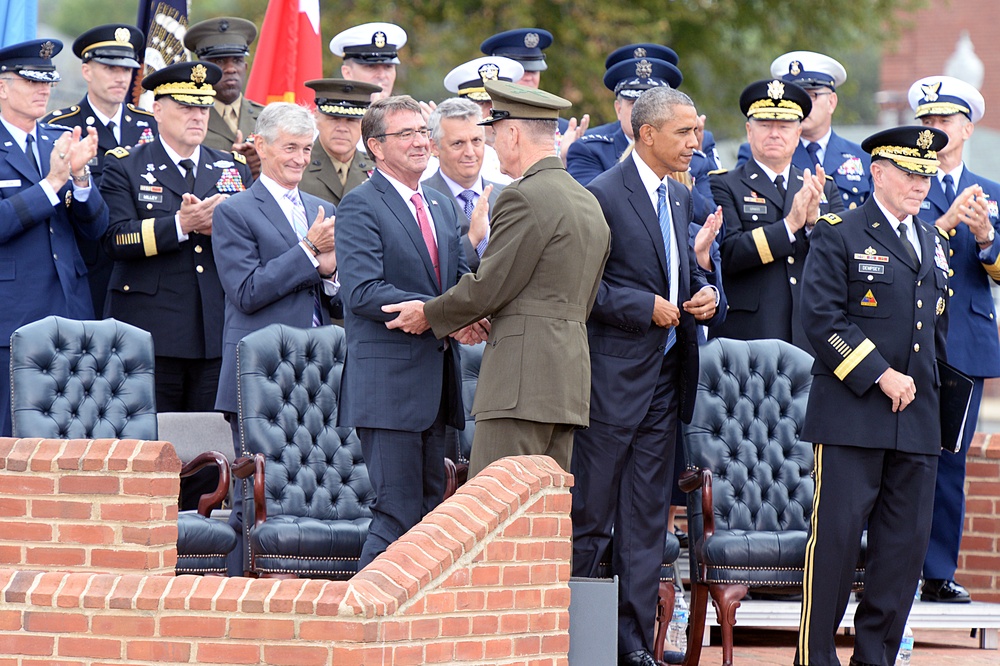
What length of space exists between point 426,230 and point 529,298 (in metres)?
0.71

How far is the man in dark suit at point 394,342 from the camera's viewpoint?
616 cm

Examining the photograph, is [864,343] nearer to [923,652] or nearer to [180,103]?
[923,652]

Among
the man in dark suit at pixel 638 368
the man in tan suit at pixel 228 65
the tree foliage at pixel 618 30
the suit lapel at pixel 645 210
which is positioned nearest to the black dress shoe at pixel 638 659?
the man in dark suit at pixel 638 368

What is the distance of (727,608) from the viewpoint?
6.84 metres

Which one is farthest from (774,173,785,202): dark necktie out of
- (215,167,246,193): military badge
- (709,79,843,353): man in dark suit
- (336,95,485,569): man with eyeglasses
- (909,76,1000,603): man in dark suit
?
(215,167,246,193): military badge

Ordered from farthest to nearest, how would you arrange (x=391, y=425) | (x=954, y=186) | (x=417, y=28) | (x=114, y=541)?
(x=417, y=28)
(x=954, y=186)
(x=391, y=425)
(x=114, y=541)

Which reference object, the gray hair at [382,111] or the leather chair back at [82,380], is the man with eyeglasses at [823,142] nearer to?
the gray hair at [382,111]

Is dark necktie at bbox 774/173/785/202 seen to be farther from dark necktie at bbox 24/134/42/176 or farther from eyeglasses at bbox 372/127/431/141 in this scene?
dark necktie at bbox 24/134/42/176

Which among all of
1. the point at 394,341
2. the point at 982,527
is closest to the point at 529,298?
the point at 394,341

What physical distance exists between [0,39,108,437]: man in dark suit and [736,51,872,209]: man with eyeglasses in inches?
137

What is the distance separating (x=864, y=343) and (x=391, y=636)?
2.51 metres

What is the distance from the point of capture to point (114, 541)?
571cm

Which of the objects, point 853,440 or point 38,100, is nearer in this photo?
point 853,440

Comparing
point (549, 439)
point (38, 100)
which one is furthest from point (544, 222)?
point (38, 100)
